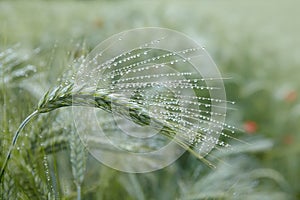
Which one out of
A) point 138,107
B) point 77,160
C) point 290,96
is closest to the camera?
point 138,107

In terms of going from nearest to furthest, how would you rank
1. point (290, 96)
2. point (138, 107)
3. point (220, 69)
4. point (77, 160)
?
point (138, 107) < point (77, 160) < point (290, 96) < point (220, 69)

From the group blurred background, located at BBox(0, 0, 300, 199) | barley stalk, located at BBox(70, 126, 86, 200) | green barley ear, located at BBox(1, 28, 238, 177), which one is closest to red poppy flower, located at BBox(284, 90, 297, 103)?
blurred background, located at BBox(0, 0, 300, 199)

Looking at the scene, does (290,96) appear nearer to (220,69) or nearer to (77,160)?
(220,69)

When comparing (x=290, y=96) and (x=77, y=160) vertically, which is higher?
(x=290, y=96)

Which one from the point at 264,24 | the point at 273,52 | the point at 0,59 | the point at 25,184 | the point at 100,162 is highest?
the point at 264,24

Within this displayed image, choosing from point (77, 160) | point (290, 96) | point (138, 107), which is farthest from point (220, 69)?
point (138, 107)

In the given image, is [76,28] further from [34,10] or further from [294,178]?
[294,178]

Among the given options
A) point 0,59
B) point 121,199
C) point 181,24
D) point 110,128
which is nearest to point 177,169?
point 121,199
